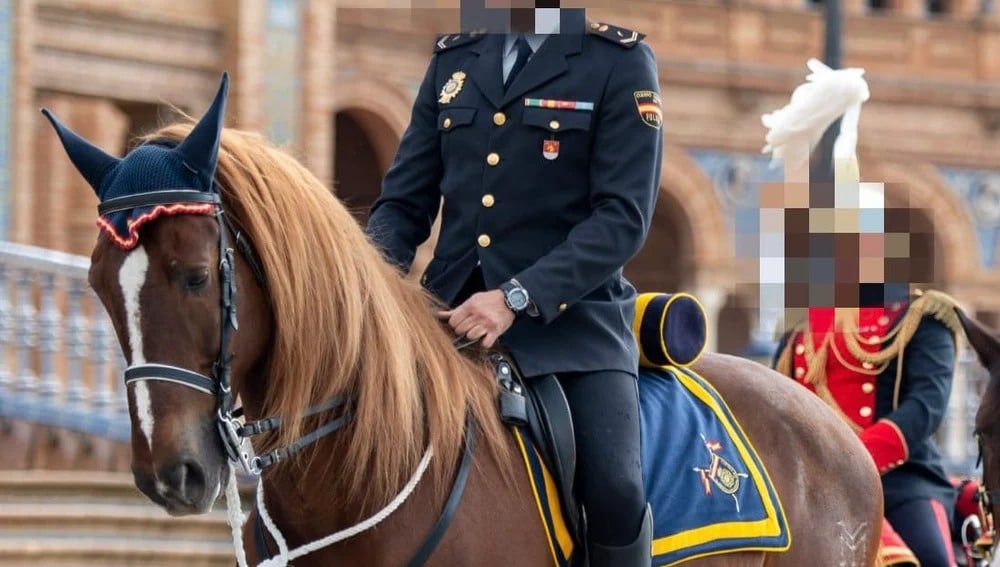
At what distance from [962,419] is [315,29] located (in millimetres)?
6358

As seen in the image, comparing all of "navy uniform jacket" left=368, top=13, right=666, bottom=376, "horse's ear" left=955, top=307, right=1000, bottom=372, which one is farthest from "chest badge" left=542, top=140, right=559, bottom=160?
"horse's ear" left=955, top=307, right=1000, bottom=372

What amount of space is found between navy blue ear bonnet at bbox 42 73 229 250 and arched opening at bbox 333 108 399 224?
1519cm

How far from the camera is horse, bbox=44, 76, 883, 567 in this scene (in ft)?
11.2

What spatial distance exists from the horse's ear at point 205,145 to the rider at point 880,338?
2509mm

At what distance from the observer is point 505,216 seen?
4.19 meters

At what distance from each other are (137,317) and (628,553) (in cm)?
→ 129

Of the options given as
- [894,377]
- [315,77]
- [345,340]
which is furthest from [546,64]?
[315,77]

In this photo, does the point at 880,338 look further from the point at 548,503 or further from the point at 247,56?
the point at 247,56

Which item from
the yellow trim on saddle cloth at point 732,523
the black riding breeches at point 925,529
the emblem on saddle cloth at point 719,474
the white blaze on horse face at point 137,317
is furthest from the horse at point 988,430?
the white blaze on horse face at point 137,317

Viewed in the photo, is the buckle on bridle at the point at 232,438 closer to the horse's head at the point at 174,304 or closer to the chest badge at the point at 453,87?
the horse's head at the point at 174,304

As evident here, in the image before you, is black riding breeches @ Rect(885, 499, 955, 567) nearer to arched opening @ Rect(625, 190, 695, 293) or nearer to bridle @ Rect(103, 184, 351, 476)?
bridle @ Rect(103, 184, 351, 476)

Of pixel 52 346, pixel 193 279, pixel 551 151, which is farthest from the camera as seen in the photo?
pixel 52 346

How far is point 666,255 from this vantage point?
76.4 feet

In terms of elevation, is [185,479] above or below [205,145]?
below
